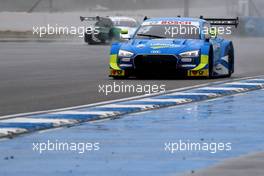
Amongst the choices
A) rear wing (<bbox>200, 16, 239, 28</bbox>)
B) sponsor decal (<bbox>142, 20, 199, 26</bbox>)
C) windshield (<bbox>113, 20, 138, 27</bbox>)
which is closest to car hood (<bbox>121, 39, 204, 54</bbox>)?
sponsor decal (<bbox>142, 20, 199, 26</bbox>)

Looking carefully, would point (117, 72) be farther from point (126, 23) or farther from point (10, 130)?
point (126, 23)

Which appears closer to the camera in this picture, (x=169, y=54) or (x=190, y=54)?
(x=169, y=54)

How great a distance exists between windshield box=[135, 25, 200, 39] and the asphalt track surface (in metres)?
1.27

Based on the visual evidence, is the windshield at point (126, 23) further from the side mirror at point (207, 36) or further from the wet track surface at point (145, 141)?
the wet track surface at point (145, 141)

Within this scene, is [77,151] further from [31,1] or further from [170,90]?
[31,1]

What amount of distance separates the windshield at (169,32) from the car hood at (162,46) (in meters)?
0.46

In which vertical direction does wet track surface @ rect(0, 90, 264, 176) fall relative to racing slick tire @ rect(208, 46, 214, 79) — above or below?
above

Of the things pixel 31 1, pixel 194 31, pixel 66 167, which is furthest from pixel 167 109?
pixel 31 1

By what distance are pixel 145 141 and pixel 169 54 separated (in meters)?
10.4

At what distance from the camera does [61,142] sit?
10984 millimetres

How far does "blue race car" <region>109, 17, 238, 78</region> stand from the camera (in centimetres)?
2170

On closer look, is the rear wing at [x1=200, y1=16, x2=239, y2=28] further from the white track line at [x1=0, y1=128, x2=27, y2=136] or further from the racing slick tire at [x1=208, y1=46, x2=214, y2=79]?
the white track line at [x1=0, y1=128, x2=27, y2=136]

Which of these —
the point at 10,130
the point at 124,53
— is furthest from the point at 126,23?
the point at 10,130

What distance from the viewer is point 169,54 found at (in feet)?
70.8
